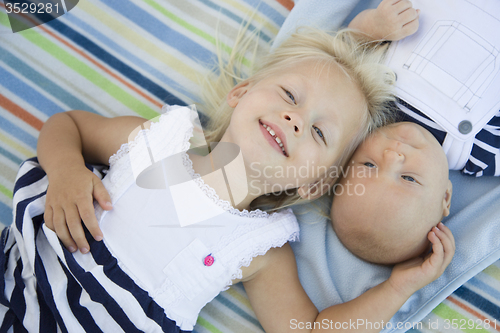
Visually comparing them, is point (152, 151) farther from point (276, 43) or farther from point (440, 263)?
Answer: point (440, 263)

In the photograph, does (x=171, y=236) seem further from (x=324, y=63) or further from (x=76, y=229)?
(x=324, y=63)

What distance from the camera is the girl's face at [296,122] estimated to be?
0.90m

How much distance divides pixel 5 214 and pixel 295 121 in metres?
0.95

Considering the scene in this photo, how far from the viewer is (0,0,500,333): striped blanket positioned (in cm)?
119

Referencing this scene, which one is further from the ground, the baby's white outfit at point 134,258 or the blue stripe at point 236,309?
the baby's white outfit at point 134,258

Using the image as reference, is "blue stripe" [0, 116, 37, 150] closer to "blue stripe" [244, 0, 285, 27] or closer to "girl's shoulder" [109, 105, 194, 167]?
"girl's shoulder" [109, 105, 194, 167]

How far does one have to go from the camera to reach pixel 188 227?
0.96 m

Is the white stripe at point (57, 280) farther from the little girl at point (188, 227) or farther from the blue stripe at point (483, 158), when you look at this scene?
the blue stripe at point (483, 158)

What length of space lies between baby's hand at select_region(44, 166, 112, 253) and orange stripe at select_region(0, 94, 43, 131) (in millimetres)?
343

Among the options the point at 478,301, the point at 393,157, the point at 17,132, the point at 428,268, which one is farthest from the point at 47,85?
the point at 478,301

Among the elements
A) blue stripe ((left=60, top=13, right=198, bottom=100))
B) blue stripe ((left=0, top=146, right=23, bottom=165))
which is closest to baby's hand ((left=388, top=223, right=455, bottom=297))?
blue stripe ((left=60, top=13, right=198, bottom=100))

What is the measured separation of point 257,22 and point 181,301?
0.96 meters

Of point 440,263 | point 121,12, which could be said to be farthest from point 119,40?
point 440,263

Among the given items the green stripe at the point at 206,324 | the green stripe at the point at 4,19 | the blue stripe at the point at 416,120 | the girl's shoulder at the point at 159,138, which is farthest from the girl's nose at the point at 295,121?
the green stripe at the point at 4,19
